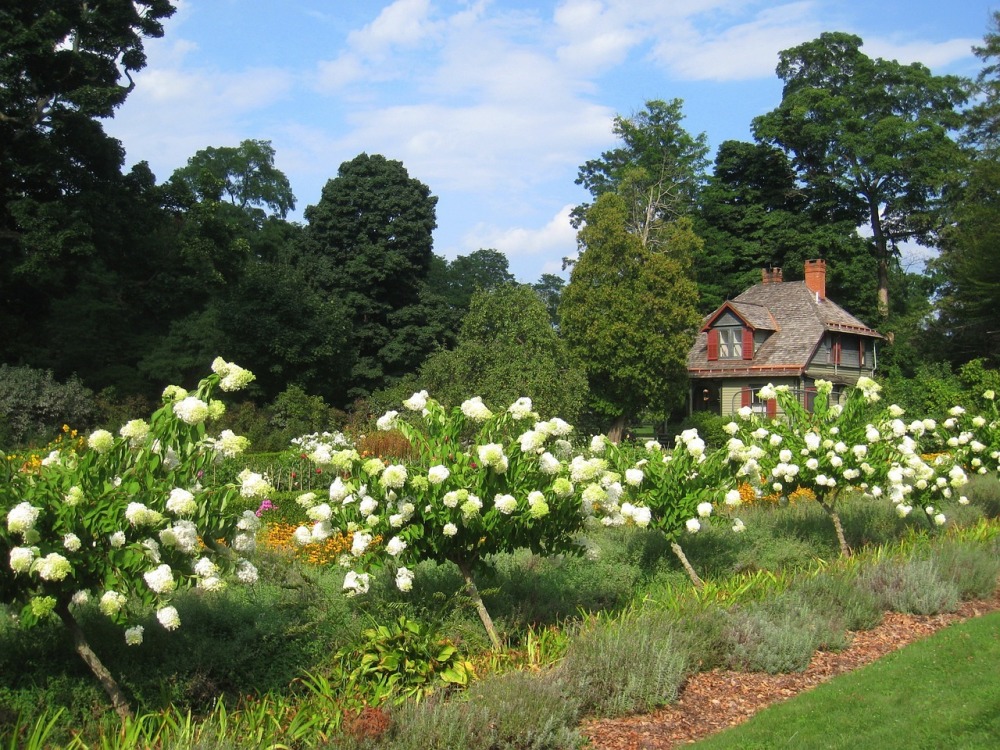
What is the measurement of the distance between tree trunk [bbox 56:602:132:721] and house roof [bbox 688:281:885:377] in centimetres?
3273

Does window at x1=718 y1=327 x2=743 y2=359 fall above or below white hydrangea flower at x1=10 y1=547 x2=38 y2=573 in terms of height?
above

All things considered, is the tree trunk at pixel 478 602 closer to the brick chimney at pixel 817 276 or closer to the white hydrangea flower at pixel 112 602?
the white hydrangea flower at pixel 112 602

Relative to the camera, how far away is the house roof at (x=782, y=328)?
35.4m

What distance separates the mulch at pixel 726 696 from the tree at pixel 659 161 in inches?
1345

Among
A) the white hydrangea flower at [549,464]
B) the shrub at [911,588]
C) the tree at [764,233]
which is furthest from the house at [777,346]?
the white hydrangea flower at [549,464]

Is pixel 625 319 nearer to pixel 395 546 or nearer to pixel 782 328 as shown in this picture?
pixel 782 328

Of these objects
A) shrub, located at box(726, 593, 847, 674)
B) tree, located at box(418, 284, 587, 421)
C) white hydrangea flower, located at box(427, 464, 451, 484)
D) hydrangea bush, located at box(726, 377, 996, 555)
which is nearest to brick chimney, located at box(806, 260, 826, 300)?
tree, located at box(418, 284, 587, 421)

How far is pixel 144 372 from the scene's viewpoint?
82.1 ft

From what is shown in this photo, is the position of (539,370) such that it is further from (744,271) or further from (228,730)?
(744,271)

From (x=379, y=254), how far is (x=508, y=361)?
46.6ft

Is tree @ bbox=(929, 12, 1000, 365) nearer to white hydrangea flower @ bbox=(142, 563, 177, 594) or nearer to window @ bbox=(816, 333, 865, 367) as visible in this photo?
window @ bbox=(816, 333, 865, 367)

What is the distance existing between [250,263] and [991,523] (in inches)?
845

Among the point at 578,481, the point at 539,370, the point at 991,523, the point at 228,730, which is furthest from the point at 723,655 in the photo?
the point at 539,370

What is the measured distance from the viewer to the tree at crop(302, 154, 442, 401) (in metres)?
33.6
